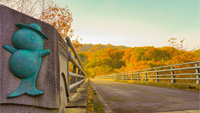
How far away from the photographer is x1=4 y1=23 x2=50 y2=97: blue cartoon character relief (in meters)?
1.34

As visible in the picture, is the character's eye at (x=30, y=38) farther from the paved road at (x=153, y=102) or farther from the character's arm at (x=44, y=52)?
the paved road at (x=153, y=102)

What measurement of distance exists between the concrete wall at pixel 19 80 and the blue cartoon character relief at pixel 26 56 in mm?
38

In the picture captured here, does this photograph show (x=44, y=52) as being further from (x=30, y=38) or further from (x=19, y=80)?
(x=19, y=80)

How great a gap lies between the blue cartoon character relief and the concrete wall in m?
0.04

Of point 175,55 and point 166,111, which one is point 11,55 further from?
point 175,55

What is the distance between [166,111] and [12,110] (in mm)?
2788

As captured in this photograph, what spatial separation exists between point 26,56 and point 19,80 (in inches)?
9.7

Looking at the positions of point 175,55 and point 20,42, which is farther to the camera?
point 175,55

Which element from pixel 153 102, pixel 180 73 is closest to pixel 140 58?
pixel 180 73

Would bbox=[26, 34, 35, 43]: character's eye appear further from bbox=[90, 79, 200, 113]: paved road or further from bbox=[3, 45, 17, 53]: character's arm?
bbox=[90, 79, 200, 113]: paved road

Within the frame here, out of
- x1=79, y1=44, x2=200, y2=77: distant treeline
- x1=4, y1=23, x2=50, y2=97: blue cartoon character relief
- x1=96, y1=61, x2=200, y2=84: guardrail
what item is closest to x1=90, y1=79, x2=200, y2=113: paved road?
x1=96, y1=61, x2=200, y2=84: guardrail

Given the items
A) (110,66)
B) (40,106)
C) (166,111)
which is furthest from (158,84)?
(110,66)

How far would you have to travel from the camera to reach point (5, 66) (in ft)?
4.38

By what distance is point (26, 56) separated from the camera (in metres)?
1.37
